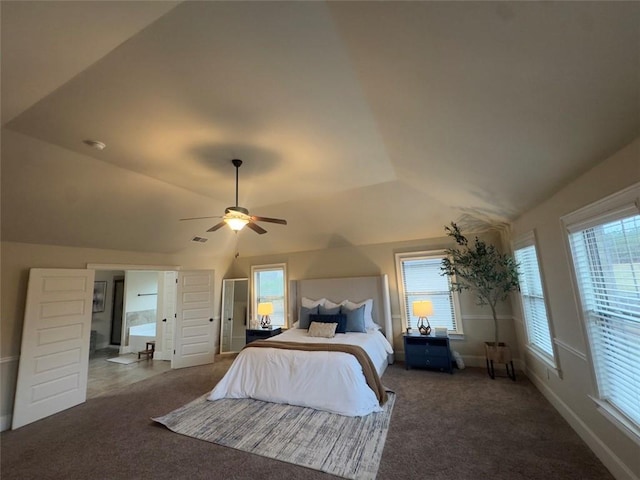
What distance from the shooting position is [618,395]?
6.83 ft

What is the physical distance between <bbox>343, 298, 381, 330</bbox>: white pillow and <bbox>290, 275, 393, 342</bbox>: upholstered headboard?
108mm

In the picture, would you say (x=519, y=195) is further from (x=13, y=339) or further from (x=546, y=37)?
(x=13, y=339)

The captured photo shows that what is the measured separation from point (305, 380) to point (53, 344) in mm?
3615

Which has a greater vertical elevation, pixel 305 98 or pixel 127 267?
pixel 305 98

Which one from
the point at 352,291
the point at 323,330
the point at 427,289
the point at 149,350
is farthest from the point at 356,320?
the point at 149,350

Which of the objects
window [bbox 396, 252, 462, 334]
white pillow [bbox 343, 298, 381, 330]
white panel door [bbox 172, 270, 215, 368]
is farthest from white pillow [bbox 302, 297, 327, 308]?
white panel door [bbox 172, 270, 215, 368]

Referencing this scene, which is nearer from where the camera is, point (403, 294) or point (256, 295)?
point (403, 294)

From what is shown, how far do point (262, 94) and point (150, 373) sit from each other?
222 inches

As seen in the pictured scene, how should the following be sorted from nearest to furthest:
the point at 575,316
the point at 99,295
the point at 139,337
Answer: the point at 575,316, the point at 139,337, the point at 99,295

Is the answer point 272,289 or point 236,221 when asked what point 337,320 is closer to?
point 272,289

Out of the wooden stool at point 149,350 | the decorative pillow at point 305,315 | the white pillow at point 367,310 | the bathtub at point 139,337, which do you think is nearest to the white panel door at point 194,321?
the wooden stool at point 149,350

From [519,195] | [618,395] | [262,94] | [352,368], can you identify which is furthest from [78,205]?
[618,395]

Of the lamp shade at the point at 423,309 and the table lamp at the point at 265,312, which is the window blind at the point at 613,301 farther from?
the table lamp at the point at 265,312

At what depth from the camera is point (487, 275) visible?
4.14 m
